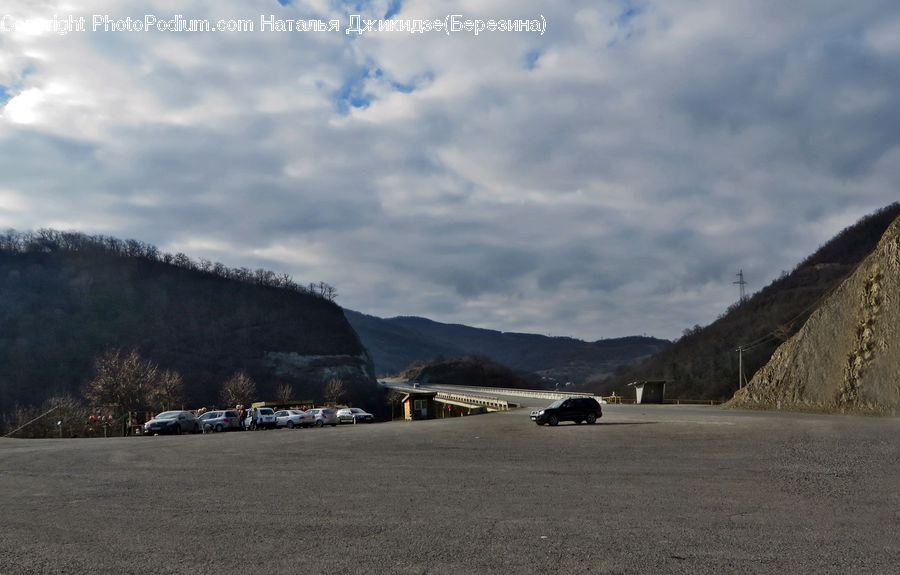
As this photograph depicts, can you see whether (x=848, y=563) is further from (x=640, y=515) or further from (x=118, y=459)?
(x=118, y=459)

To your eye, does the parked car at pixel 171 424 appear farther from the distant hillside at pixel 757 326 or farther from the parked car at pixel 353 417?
the distant hillside at pixel 757 326

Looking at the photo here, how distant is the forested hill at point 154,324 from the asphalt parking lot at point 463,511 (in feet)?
373

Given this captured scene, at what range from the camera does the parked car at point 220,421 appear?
42.6 meters

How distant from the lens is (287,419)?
4616 centimetres

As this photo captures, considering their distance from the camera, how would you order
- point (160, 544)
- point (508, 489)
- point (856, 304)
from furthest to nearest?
1. point (856, 304)
2. point (508, 489)
3. point (160, 544)

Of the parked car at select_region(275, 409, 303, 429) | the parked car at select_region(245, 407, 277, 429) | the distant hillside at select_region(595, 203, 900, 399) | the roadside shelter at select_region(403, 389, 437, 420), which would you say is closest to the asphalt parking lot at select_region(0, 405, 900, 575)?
the parked car at select_region(245, 407, 277, 429)

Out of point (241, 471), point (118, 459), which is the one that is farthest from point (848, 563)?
point (118, 459)

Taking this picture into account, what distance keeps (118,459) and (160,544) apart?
12.8 metres

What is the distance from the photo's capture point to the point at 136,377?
6631cm

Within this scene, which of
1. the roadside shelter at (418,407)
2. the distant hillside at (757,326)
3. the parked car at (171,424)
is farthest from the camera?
the distant hillside at (757,326)

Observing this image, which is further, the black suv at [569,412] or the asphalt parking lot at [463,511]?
the black suv at [569,412]

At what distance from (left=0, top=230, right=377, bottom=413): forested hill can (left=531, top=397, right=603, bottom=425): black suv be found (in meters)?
104

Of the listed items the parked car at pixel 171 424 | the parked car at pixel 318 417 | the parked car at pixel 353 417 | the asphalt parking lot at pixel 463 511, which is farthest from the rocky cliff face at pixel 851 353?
the parked car at pixel 171 424

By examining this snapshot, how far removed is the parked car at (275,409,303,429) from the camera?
46.0m
